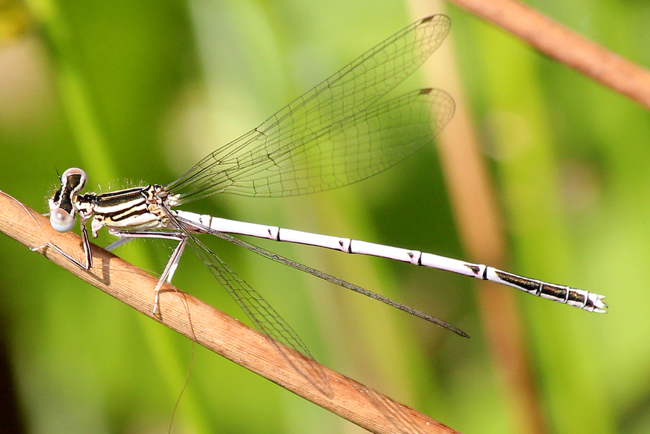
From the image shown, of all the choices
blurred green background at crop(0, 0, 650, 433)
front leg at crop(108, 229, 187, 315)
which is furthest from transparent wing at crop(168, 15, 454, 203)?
front leg at crop(108, 229, 187, 315)

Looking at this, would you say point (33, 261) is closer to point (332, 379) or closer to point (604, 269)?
point (332, 379)

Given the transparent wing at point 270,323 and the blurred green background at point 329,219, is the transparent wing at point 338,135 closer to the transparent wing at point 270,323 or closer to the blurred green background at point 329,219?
the blurred green background at point 329,219

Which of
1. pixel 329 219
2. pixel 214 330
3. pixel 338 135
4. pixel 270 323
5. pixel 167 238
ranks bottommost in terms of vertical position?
pixel 214 330

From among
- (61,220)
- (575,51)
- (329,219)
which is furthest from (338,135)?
(61,220)

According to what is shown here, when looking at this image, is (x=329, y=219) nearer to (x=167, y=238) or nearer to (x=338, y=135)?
(x=338, y=135)

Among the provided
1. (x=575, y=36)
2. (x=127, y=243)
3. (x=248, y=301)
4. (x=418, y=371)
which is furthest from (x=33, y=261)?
(x=575, y=36)

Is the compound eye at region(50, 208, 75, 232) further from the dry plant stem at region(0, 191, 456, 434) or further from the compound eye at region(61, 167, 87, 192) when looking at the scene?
the compound eye at region(61, 167, 87, 192)

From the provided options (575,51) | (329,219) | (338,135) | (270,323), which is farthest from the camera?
(338,135)
